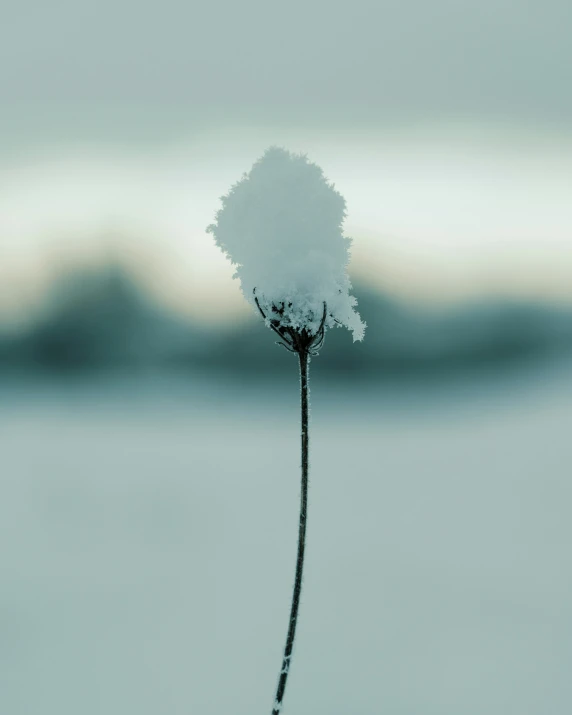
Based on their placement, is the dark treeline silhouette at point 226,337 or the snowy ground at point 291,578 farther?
the dark treeline silhouette at point 226,337

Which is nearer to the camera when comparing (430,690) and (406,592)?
(430,690)

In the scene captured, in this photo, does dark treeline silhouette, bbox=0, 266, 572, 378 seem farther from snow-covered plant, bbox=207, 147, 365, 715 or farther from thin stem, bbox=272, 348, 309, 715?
thin stem, bbox=272, 348, 309, 715

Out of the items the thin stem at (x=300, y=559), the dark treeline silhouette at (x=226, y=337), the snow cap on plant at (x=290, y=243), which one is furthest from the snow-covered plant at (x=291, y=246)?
the dark treeline silhouette at (x=226, y=337)

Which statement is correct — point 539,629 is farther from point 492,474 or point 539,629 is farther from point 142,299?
point 142,299

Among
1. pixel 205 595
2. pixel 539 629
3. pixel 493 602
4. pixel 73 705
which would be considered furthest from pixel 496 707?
pixel 205 595

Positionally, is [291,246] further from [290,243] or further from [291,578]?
[291,578]

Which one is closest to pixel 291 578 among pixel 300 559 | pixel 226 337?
pixel 300 559

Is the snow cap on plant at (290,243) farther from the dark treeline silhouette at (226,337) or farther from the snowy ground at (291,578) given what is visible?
the dark treeline silhouette at (226,337)
